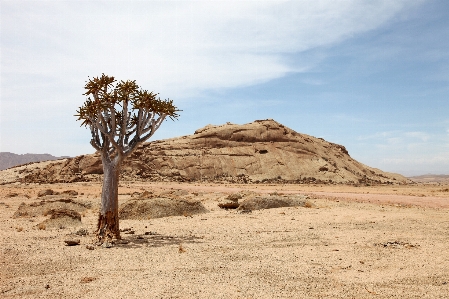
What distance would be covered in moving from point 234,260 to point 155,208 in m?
9.27

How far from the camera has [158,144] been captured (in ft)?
240

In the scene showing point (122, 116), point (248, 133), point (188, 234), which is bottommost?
point (188, 234)

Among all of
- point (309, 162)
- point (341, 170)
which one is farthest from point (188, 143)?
point (341, 170)

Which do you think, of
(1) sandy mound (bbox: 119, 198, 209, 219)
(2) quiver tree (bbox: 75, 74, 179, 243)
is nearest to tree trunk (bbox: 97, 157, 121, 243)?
(2) quiver tree (bbox: 75, 74, 179, 243)

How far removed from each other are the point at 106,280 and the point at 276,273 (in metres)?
3.47

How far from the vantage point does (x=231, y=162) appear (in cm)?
7019

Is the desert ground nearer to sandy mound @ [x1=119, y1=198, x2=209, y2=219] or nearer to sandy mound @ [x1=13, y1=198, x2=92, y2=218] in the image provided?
sandy mound @ [x1=119, y1=198, x2=209, y2=219]

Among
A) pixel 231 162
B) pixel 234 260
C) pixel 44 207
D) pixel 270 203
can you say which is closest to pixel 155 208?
pixel 44 207

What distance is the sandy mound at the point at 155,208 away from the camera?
17.3 m

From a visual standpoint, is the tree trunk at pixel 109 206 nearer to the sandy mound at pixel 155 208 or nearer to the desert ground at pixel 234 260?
the desert ground at pixel 234 260

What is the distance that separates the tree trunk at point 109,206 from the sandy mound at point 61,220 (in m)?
3.91

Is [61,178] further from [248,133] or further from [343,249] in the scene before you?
[343,249]

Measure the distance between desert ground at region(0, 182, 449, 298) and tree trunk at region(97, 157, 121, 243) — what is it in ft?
1.66

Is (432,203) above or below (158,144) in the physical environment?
below
